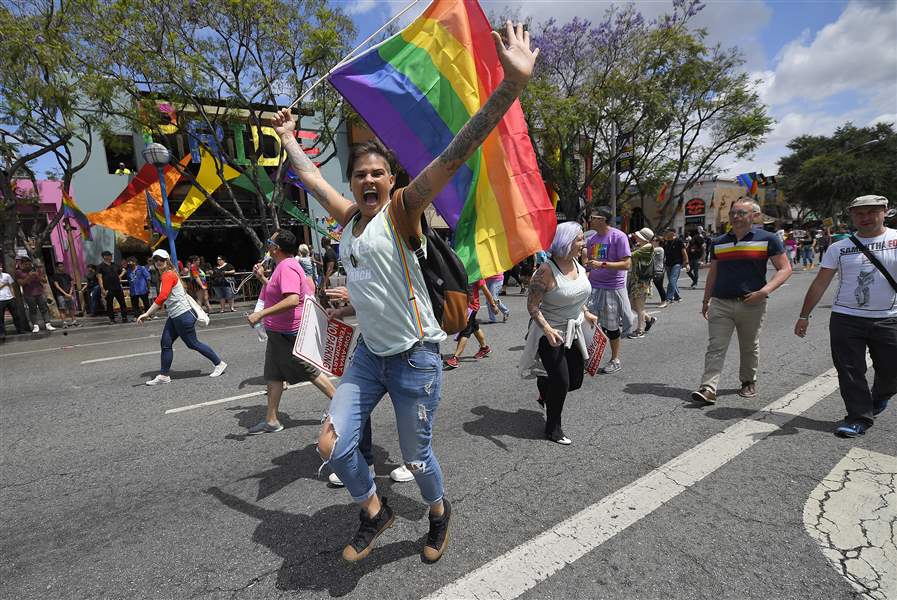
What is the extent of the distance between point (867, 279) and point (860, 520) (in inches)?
78.6

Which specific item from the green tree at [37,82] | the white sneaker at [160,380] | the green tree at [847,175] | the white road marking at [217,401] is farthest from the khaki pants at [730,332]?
the green tree at [847,175]

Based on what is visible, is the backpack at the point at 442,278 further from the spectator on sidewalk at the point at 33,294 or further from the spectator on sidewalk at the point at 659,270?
the spectator on sidewalk at the point at 33,294

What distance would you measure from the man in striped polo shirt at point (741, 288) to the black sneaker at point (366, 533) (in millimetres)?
3309

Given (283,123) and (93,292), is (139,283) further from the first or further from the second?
(283,123)

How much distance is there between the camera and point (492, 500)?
2889mm

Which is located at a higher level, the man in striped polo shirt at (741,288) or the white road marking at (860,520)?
the man in striped polo shirt at (741,288)

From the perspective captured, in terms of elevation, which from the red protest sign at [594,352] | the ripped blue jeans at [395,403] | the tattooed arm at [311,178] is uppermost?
the tattooed arm at [311,178]

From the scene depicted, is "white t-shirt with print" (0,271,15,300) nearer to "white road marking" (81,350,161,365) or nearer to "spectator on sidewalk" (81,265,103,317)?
"spectator on sidewalk" (81,265,103,317)

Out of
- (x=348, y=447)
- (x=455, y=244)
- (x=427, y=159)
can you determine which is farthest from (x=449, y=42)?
(x=348, y=447)

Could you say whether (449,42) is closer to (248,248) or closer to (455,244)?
(455,244)

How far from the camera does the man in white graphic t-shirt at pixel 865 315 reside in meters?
3.61

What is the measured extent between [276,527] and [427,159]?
2623 millimetres

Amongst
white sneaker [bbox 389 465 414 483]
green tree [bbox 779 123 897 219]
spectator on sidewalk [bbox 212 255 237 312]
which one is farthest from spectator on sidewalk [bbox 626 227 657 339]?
green tree [bbox 779 123 897 219]

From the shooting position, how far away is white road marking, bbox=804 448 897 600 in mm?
2189
